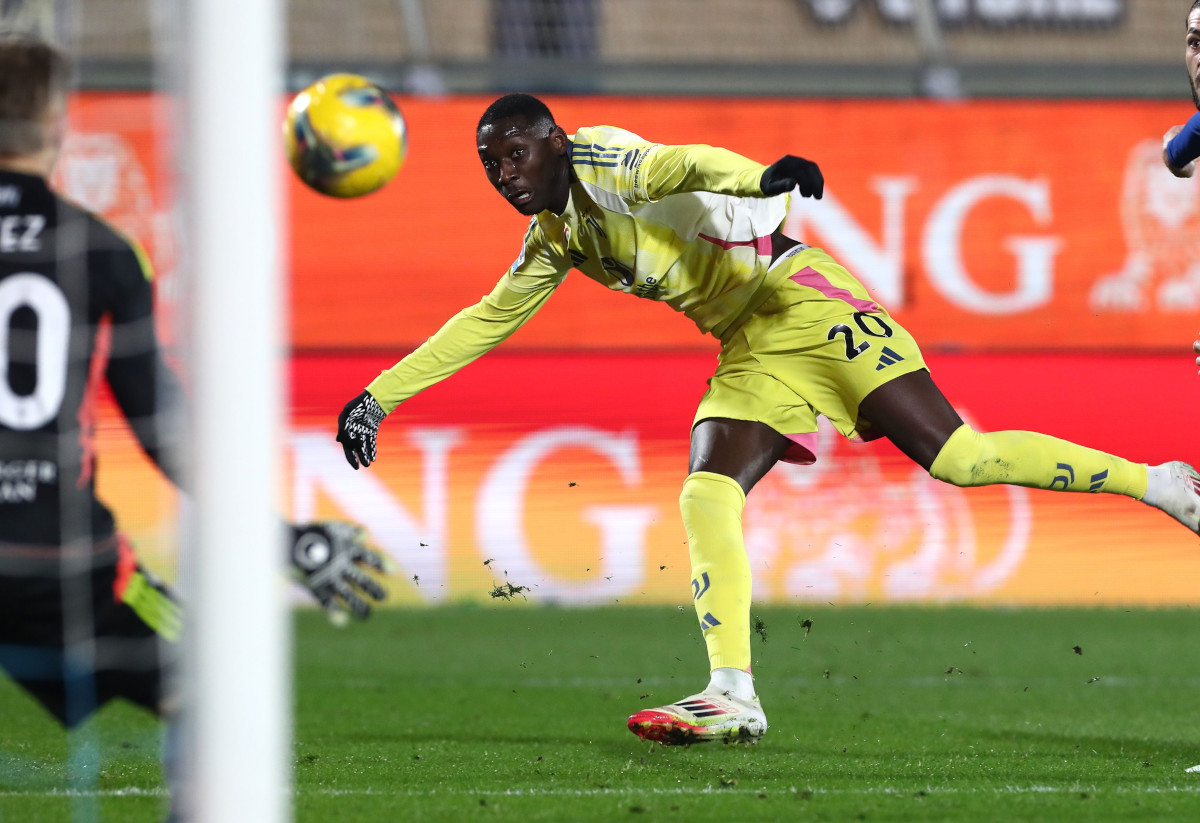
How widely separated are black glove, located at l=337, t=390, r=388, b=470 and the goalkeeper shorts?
1.65 m

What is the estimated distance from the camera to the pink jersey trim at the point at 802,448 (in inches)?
189

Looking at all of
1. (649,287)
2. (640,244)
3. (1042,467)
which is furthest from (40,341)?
(1042,467)

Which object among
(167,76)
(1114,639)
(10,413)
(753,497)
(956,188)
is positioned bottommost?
(1114,639)

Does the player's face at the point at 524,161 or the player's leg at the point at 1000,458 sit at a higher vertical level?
the player's face at the point at 524,161

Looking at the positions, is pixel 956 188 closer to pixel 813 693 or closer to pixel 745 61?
pixel 745 61

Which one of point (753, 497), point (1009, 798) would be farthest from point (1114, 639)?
point (1009, 798)

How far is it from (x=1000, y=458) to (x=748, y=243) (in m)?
1.05

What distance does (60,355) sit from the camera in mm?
3098

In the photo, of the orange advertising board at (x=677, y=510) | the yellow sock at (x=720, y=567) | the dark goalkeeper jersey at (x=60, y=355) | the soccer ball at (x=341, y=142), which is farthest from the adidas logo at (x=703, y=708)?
the orange advertising board at (x=677, y=510)

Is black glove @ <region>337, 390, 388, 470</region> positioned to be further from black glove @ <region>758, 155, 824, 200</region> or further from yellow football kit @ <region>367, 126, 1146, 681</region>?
black glove @ <region>758, 155, 824, 200</region>

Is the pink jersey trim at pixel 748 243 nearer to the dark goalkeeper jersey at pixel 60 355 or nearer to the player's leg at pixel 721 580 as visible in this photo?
the player's leg at pixel 721 580

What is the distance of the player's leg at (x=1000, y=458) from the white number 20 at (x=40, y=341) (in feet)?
8.33

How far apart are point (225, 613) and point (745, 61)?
9.04 m

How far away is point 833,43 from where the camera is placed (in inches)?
453
